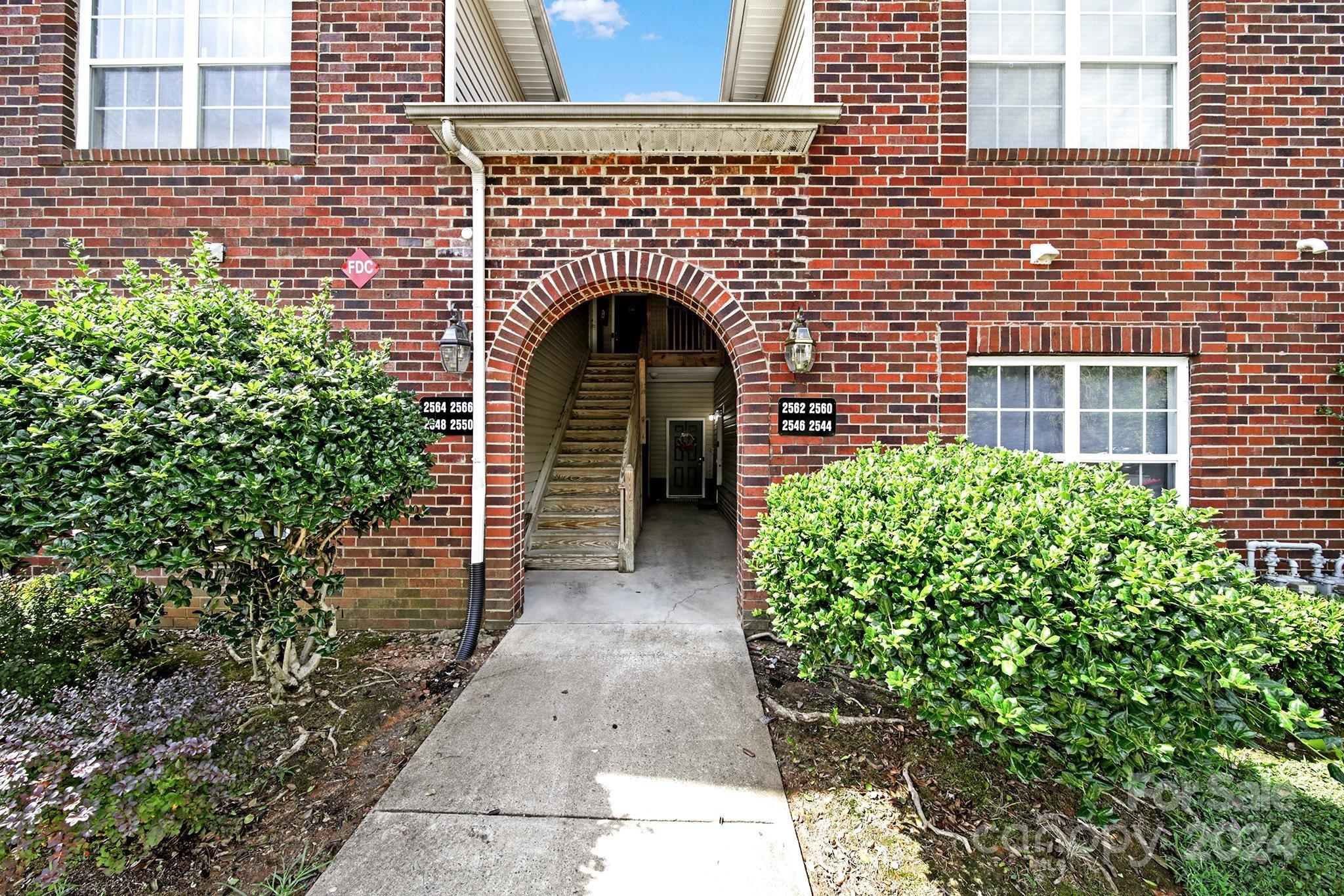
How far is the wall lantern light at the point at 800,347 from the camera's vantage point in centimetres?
409

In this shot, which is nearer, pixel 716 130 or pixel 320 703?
pixel 320 703

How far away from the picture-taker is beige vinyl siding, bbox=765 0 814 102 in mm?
4410

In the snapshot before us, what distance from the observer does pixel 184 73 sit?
4.43 meters

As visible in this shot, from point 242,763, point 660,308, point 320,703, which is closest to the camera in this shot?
point 242,763

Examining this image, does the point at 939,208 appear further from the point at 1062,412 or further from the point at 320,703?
the point at 320,703

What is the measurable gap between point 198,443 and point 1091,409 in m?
6.04

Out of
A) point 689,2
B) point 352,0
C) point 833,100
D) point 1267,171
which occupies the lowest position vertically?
point 1267,171

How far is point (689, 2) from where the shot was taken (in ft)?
34.0

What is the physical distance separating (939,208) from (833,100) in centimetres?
124

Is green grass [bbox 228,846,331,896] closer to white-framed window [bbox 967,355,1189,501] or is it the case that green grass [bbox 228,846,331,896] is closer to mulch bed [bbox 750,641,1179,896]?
mulch bed [bbox 750,641,1179,896]

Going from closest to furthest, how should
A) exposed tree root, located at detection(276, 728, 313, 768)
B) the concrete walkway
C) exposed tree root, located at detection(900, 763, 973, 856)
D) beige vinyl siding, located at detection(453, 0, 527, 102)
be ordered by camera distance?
the concrete walkway → exposed tree root, located at detection(900, 763, 973, 856) → exposed tree root, located at detection(276, 728, 313, 768) → beige vinyl siding, located at detection(453, 0, 527, 102)

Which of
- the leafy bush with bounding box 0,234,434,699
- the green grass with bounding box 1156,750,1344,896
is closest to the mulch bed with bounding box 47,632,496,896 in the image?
the leafy bush with bounding box 0,234,434,699

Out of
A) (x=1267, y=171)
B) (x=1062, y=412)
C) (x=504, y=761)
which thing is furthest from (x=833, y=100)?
(x=504, y=761)

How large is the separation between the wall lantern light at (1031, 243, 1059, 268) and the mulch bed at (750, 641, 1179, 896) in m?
3.62
